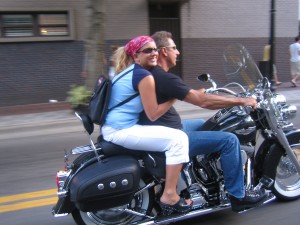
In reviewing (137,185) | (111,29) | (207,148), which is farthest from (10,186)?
(111,29)

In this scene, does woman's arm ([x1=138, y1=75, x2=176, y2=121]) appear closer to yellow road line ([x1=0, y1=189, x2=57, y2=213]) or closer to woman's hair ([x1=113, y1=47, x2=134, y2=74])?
woman's hair ([x1=113, y1=47, x2=134, y2=74])

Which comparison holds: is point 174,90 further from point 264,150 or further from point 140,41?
point 264,150

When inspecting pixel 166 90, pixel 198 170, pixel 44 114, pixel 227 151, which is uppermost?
pixel 166 90

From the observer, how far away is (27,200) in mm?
4824

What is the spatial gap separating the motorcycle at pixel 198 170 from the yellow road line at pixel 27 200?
1153 mm

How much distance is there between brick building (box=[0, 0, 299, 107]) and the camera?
12.9 m

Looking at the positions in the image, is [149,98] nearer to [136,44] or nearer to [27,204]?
[136,44]

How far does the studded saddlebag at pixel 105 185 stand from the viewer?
3355mm

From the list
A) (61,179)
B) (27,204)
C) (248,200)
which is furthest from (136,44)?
(27,204)

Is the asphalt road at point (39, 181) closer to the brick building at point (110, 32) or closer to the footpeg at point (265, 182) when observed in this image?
the footpeg at point (265, 182)

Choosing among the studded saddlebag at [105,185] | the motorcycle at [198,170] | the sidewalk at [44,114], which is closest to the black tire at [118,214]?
the motorcycle at [198,170]

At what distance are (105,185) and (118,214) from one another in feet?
1.51

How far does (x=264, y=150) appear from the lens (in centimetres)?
420

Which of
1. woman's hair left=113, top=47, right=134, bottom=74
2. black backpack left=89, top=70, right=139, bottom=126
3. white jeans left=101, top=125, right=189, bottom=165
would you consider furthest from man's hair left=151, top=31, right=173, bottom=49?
white jeans left=101, top=125, right=189, bottom=165
